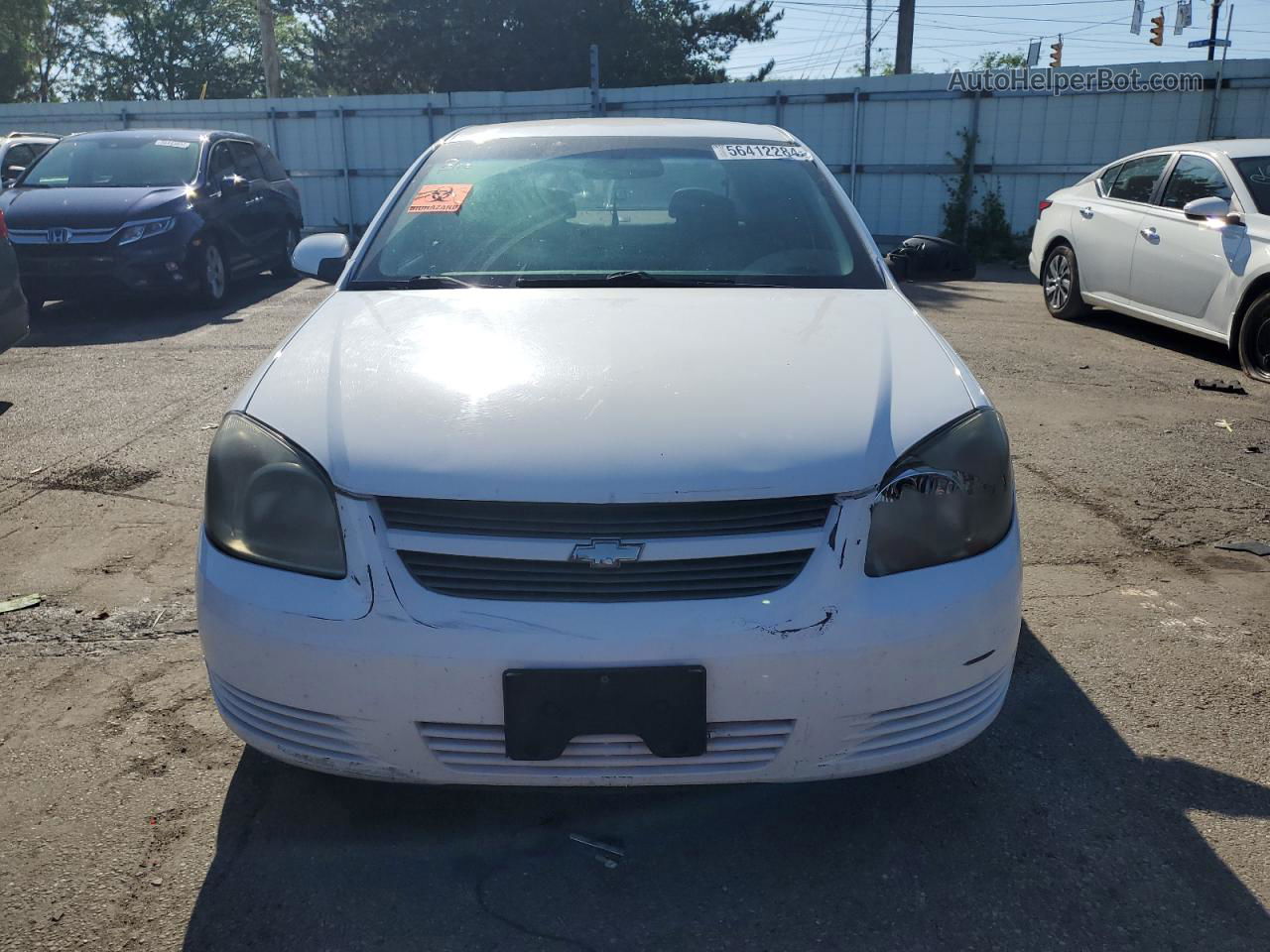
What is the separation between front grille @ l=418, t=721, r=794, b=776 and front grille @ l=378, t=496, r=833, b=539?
1.21 ft

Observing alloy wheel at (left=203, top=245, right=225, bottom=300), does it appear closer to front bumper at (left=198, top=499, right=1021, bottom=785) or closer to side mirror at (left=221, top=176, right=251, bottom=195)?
side mirror at (left=221, top=176, right=251, bottom=195)

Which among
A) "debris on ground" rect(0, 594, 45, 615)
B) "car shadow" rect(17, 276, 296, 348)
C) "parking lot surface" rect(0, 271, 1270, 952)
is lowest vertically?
"car shadow" rect(17, 276, 296, 348)

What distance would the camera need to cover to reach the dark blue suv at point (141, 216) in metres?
9.02

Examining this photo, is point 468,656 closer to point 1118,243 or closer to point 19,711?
point 19,711

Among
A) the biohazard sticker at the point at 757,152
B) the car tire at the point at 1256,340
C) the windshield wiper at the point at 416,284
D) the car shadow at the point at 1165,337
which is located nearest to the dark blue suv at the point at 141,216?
the windshield wiper at the point at 416,284

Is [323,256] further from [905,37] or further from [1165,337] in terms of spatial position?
[905,37]

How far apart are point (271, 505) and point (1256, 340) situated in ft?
21.8

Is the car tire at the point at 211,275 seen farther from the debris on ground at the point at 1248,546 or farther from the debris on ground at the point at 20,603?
the debris on ground at the point at 1248,546

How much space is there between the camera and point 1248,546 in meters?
4.12

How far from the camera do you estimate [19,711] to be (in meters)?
2.92

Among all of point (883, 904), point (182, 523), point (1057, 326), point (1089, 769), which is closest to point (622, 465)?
point (883, 904)

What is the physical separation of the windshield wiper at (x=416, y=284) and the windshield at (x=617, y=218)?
2 cm

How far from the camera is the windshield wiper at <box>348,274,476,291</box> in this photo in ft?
10.4

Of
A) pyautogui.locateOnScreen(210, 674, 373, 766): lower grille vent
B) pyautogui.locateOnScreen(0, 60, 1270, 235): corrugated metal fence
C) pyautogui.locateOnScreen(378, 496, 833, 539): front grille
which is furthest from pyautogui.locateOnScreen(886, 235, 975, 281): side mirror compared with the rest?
pyautogui.locateOnScreen(0, 60, 1270, 235): corrugated metal fence
